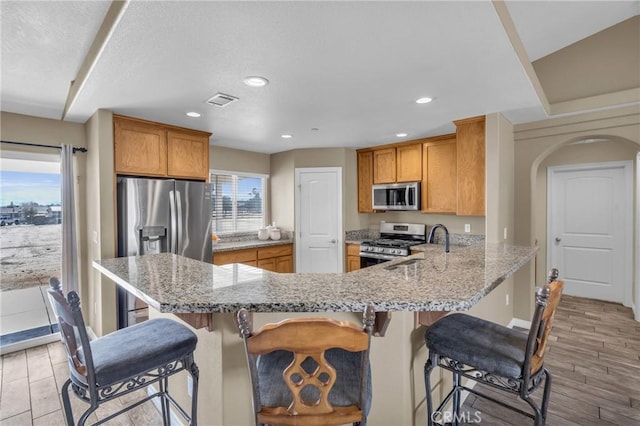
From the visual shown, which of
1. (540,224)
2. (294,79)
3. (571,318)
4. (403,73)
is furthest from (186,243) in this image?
(540,224)

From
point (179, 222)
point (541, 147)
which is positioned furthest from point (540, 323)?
point (179, 222)

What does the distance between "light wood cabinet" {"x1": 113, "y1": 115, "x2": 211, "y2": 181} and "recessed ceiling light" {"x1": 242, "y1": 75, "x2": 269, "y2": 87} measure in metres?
1.61

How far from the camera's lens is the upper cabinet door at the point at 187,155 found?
343 centimetres

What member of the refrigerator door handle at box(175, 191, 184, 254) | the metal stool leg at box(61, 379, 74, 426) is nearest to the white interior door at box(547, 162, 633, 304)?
the refrigerator door handle at box(175, 191, 184, 254)

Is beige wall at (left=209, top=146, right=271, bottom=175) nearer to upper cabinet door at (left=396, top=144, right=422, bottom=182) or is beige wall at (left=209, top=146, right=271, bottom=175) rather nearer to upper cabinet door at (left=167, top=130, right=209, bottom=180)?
upper cabinet door at (left=167, top=130, right=209, bottom=180)

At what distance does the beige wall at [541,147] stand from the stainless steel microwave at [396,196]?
1196 mm

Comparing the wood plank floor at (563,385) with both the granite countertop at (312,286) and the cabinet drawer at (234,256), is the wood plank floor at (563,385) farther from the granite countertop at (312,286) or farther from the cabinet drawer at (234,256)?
the cabinet drawer at (234,256)

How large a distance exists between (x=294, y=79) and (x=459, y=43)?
1.09 m

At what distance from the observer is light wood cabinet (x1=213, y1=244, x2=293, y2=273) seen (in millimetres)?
3982

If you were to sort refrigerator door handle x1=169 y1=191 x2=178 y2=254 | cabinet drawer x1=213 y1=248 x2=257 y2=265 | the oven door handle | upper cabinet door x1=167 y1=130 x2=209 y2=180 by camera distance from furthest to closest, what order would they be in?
the oven door handle, cabinet drawer x1=213 y1=248 x2=257 y2=265, upper cabinet door x1=167 y1=130 x2=209 y2=180, refrigerator door handle x1=169 y1=191 x2=178 y2=254

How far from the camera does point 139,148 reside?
3160mm

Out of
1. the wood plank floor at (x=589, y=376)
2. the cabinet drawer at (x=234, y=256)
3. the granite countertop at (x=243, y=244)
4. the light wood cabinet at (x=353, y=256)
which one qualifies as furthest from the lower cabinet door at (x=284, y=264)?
the wood plank floor at (x=589, y=376)

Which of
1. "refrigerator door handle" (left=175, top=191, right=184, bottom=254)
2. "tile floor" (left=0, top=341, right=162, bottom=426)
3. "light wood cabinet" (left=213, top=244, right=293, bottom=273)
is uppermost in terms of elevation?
"refrigerator door handle" (left=175, top=191, right=184, bottom=254)

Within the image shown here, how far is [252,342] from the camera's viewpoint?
→ 922 millimetres
